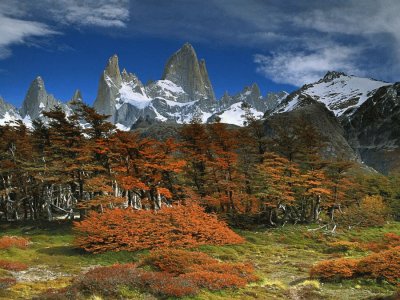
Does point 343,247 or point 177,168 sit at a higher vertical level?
point 177,168

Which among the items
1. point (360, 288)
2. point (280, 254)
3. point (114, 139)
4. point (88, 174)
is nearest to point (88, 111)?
point (114, 139)

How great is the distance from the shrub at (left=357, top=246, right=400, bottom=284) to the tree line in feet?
78.6

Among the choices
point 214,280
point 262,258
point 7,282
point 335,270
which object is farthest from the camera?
point 262,258

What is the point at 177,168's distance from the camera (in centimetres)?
5325

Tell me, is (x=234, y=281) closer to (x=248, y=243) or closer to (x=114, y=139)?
(x=248, y=243)

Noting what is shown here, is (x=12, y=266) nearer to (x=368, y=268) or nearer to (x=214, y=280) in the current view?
(x=214, y=280)

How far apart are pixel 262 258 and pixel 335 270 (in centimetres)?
1148

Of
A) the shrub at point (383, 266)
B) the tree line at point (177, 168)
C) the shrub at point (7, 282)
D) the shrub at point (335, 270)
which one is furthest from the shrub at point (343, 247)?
the shrub at point (7, 282)

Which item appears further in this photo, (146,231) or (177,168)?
(177,168)

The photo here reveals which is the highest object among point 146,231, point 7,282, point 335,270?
point 146,231

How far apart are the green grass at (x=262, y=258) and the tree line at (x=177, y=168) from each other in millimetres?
5033

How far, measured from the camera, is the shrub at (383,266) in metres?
26.6

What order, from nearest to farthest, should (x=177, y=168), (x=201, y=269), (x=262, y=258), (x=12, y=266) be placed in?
(x=201, y=269) < (x=12, y=266) < (x=262, y=258) < (x=177, y=168)

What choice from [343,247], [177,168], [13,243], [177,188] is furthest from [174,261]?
[177,188]
